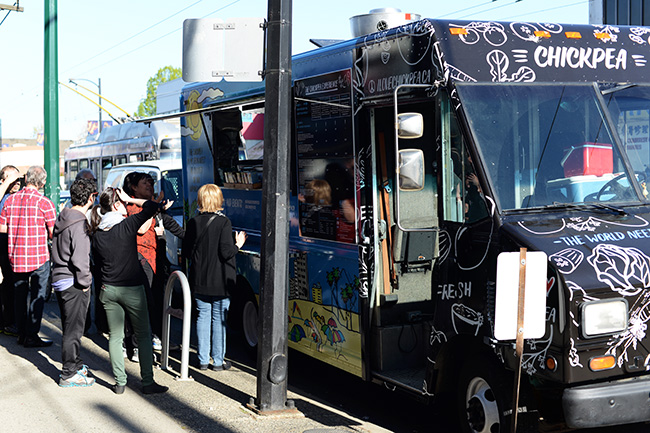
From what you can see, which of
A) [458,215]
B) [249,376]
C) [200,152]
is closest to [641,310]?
[458,215]

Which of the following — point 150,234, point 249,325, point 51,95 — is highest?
point 51,95

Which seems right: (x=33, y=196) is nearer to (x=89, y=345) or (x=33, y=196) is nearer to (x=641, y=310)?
(x=89, y=345)

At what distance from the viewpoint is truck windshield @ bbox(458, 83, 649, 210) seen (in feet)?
17.9

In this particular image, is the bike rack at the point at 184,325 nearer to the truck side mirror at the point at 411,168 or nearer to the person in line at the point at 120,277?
the person in line at the point at 120,277

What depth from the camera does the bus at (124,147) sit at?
20797 mm

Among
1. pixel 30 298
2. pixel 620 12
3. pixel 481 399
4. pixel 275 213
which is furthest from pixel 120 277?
pixel 620 12

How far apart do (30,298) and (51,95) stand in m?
5.82

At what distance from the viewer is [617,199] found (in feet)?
18.2

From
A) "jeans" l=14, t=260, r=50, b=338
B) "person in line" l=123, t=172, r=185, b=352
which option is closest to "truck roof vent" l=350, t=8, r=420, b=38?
"person in line" l=123, t=172, r=185, b=352

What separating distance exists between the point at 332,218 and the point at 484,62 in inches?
78.4

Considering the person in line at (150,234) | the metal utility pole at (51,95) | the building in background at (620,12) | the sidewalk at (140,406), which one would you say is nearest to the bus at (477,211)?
the sidewalk at (140,406)

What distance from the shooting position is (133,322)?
23.8 feet

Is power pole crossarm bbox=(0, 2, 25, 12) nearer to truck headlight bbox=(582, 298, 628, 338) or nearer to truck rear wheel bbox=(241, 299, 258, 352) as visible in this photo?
truck rear wheel bbox=(241, 299, 258, 352)

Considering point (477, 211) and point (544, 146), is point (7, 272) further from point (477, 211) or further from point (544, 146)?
point (544, 146)
